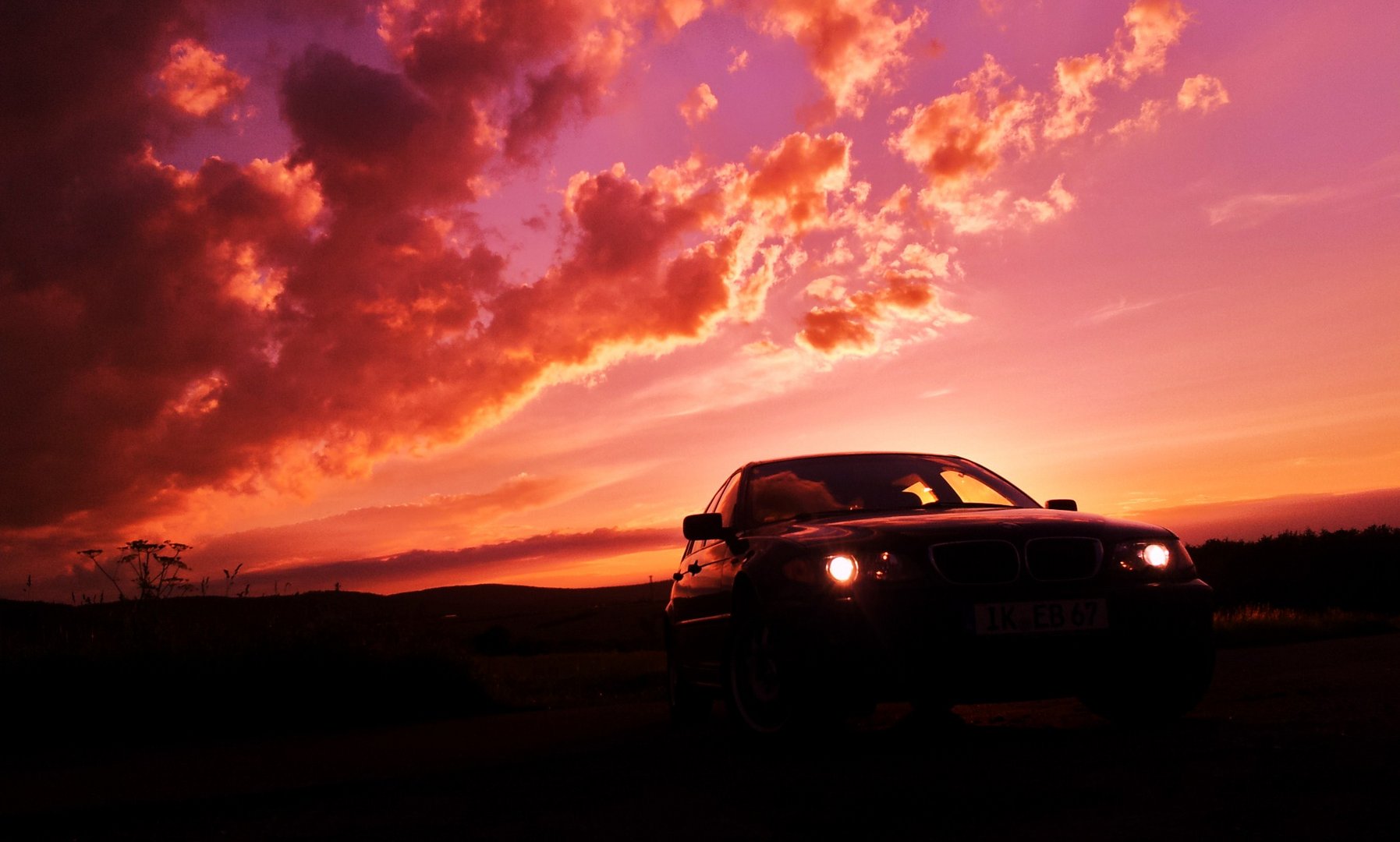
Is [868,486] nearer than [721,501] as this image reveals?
Yes

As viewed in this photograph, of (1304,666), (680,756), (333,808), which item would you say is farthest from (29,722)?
(1304,666)

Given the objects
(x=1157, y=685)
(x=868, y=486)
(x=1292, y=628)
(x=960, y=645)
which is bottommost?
(x=1292, y=628)

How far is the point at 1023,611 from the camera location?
522cm

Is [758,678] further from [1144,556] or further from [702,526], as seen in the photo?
[1144,556]

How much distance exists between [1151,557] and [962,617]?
1.20 metres

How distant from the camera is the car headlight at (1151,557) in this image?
555 cm

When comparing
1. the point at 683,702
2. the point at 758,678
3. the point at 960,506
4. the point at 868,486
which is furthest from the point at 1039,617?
the point at 683,702

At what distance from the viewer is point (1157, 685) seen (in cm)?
579

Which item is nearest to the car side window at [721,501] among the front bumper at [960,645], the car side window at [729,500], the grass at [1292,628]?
the car side window at [729,500]

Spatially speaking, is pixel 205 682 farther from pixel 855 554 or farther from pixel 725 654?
pixel 855 554

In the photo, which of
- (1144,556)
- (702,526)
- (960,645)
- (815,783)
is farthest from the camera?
(702,526)

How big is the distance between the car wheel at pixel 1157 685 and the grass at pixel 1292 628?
337 inches

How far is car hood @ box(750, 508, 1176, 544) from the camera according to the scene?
5.44 metres

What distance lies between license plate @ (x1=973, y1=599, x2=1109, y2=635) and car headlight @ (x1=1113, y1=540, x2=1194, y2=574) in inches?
12.4
